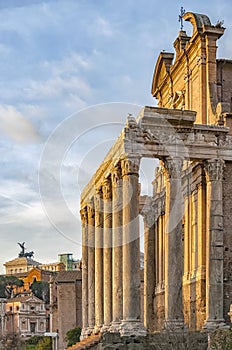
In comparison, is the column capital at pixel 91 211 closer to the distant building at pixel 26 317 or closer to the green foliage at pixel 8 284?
the distant building at pixel 26 317

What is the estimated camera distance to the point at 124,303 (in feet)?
84.5

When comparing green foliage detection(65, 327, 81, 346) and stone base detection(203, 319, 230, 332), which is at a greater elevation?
Result: stone base detection(203, 319, 230, 332)

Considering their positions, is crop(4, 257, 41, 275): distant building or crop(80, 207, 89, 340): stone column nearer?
crop(80, 207, 89, 340): stone column

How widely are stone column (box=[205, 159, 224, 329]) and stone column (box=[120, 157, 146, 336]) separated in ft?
8.63

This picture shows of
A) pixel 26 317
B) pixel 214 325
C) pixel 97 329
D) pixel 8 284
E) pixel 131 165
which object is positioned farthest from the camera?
pixel 8 284

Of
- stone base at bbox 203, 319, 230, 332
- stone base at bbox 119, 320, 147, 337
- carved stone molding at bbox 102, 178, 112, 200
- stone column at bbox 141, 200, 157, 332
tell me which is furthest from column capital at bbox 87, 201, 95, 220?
stone base at bbox 203, 319, 230, 332

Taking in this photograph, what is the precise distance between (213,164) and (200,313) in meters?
5.59

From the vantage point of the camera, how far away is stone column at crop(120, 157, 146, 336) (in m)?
25.3

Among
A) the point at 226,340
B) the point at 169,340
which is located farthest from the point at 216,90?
the point at 226,340

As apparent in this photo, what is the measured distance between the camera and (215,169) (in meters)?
27.1

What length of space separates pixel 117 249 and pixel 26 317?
73392 mm

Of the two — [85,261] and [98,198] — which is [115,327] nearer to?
[98,198]

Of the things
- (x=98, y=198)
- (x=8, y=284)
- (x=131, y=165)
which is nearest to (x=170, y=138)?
(x=131, y=165)

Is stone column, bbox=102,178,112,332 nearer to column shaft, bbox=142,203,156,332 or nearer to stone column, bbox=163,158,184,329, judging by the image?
stone column, bbox=163,158,184,329
